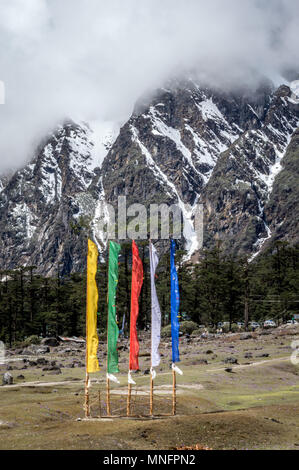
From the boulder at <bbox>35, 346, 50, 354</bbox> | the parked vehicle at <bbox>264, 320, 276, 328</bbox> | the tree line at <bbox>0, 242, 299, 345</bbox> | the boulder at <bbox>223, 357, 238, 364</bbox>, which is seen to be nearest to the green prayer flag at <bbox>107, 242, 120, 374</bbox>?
the boulder at <bbox>223, 357, 238, 364</bbox>

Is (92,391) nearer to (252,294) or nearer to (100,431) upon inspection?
(100,431)

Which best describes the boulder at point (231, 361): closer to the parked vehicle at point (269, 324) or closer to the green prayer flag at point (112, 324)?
the green prayer flag at point (112, 324)

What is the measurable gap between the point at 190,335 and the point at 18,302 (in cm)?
2974

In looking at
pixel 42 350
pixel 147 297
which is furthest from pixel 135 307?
pixel 147 297

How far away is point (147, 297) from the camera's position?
90.8 meters

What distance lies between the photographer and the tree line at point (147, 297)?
8338cm

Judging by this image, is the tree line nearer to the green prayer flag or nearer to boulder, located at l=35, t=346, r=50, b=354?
boulder, located at l=35, t=346, r=50, b=354

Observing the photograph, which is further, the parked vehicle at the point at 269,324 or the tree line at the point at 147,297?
the tree line at the point at 147,297

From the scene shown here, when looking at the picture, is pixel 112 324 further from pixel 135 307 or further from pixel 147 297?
pixel 147 297

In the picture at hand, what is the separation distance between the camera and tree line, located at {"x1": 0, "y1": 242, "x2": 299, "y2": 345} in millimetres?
83375

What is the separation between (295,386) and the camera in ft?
106

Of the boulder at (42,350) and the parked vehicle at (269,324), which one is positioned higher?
the parked vehicle at (269,324)

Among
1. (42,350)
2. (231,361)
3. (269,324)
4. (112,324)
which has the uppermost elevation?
(112,324)

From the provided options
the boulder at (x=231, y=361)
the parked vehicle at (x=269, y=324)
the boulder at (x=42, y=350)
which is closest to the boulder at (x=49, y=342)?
the boulder at (x=42, y=350)
